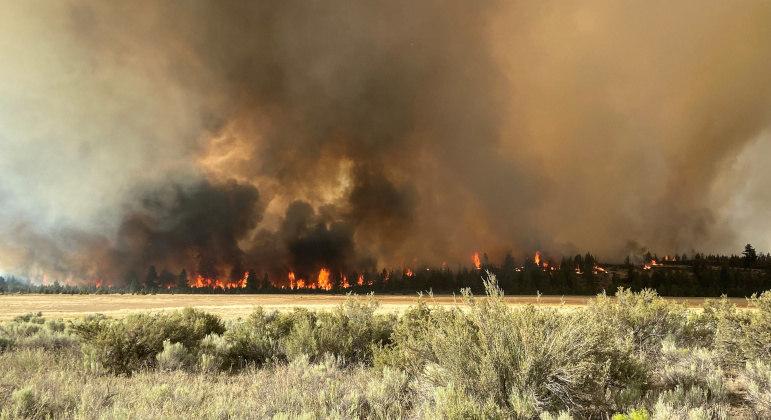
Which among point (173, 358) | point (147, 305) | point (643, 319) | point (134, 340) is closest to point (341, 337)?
point (173, 358)

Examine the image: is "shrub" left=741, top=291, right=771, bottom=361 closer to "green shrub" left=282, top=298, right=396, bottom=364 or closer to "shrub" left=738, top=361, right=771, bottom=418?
"shrub" left=738, top=361, right=771, bottom=418

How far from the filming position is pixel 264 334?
1380cm

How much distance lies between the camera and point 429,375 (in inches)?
266

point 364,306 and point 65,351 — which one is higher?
point 364,306

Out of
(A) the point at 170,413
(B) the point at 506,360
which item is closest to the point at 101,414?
(A) the point at 170,413

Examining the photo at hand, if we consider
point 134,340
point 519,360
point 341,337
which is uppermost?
point 519,360

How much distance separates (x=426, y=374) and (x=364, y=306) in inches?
290

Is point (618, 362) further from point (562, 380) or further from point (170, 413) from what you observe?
point (170, 413)

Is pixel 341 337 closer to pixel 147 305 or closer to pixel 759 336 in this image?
pixel 759 336

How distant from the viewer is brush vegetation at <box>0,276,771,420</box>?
5828mm

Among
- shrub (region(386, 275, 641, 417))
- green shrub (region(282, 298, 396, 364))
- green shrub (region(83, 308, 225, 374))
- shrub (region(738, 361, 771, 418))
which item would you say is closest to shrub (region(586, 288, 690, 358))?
shrub (region(738, 361, 771, 418))

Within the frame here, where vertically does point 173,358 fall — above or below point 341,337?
below

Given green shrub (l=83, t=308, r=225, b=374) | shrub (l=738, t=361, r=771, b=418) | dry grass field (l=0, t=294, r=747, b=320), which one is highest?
green shrub (l=83, t=308, r=225, b=374)

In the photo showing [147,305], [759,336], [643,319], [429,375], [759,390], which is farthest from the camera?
[147,305]
